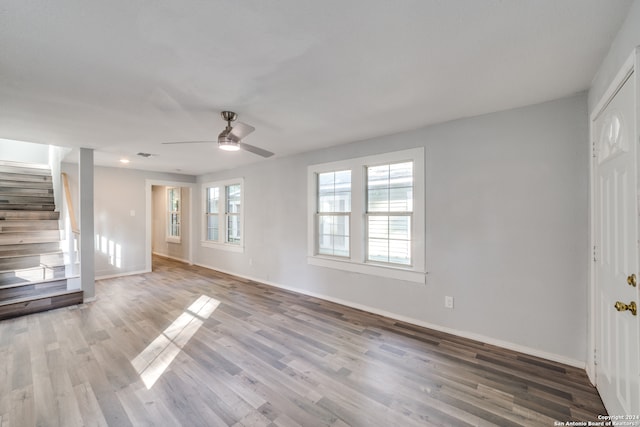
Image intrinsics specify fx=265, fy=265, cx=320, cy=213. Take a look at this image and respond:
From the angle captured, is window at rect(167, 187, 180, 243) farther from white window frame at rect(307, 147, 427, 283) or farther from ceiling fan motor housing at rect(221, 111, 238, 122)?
ceiling fan motor housing at rect(221, 111, 238, 122)

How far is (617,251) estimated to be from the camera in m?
1.65

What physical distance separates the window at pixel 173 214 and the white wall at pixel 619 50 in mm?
8313

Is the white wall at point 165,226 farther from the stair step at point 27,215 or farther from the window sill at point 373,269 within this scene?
the window sill at point 373,269

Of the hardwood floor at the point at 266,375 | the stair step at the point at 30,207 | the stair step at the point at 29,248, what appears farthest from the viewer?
the stair step at the point at 30,207

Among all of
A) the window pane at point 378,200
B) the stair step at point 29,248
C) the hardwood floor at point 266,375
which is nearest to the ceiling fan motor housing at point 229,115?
the window pane at point 378,200

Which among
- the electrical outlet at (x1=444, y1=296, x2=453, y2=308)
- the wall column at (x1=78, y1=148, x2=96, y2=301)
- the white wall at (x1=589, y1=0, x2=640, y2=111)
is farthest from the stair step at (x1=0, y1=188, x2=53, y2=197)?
the white wall at (x1=589, y1=0, x2=640, y2=111)

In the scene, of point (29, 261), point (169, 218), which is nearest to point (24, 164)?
point (29, 261)

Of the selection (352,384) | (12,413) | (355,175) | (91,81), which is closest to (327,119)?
(355,175)

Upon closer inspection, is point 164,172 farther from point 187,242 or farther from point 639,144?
point 639,144

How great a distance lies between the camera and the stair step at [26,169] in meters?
5.18

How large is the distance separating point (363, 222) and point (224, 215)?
3.74 meters

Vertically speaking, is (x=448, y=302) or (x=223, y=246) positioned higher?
(x=223, y=246)

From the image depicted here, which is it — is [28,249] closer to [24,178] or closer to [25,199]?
[25,199]

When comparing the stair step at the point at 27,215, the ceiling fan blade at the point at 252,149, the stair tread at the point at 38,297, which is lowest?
the stair tread at the point at 38,297
